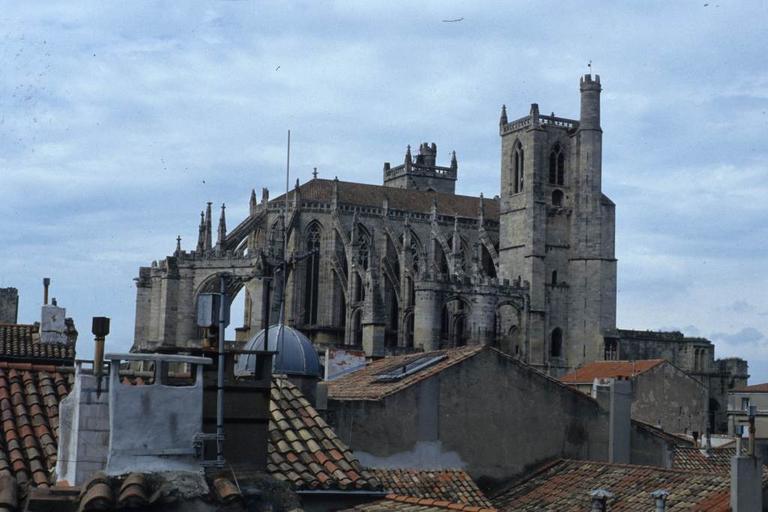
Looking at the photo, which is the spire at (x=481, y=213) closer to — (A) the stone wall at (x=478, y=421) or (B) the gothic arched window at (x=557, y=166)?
(B) the gothic arched window at (x=557, y=166)

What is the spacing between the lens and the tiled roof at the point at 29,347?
1104 inches

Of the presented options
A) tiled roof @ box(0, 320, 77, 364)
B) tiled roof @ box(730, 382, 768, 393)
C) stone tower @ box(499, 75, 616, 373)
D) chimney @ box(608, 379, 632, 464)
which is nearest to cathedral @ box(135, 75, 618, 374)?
stone tower @ box(499, 75, 616, 373)

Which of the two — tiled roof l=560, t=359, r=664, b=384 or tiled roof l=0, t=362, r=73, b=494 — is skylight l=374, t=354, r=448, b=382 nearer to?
tiled roof l=0, t=362, r=73, b=494

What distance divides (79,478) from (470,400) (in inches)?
545

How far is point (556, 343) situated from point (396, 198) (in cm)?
1427

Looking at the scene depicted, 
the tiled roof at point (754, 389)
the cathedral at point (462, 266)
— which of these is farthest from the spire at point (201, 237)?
the tiled roof at point (754, 389)

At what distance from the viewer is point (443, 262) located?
8712cm

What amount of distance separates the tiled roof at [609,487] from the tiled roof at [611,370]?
3591cm

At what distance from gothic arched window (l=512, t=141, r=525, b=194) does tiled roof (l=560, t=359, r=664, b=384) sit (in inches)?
751

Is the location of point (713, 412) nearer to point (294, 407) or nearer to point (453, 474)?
point (453, 474)

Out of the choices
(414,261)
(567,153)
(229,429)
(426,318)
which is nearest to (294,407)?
(229,429)

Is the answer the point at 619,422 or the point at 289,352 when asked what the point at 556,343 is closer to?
the point at 619,422

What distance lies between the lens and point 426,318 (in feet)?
252

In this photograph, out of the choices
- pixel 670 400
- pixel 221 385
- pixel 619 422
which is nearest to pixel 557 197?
pixel 670 400
